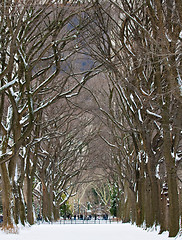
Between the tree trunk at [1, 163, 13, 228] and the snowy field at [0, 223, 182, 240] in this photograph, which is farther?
the tree trunk at [1, 163, 13, 228]

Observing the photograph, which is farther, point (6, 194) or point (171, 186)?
point (6, 194)

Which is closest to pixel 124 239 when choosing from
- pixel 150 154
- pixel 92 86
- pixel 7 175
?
pixel 150 154

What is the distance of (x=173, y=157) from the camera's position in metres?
14.7

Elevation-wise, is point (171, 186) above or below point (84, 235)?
above

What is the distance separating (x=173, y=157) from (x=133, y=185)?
563 inches

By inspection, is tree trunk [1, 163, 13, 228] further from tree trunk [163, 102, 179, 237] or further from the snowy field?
tree trunk [163, 102, 179, 237]

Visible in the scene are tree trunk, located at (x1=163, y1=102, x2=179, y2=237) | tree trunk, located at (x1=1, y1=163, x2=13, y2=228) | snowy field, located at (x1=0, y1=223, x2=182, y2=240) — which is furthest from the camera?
tree trunk, located at (x1=1, y1=163, x2=13, y2=228)

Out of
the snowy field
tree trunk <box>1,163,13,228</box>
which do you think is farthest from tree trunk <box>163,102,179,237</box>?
tree trunk <box>1,163,13,228</box>

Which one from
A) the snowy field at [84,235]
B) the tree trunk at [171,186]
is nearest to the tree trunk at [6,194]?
the snowy field at [84,235]

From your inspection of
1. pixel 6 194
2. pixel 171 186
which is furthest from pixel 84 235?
pixel 171 186

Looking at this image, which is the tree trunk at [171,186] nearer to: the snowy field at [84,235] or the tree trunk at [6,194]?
the snowy field at [84,235]

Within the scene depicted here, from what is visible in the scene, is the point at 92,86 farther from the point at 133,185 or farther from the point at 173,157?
the point at 173,157

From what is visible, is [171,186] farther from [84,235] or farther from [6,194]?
[6,194]

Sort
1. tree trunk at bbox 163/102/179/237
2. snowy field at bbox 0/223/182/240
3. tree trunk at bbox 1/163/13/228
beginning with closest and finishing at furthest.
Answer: tree trunk at bbox 163/102/179/237 → snowy field at bbox 0/223/182/240 → tree trunk at bbox 1/163/13/228
